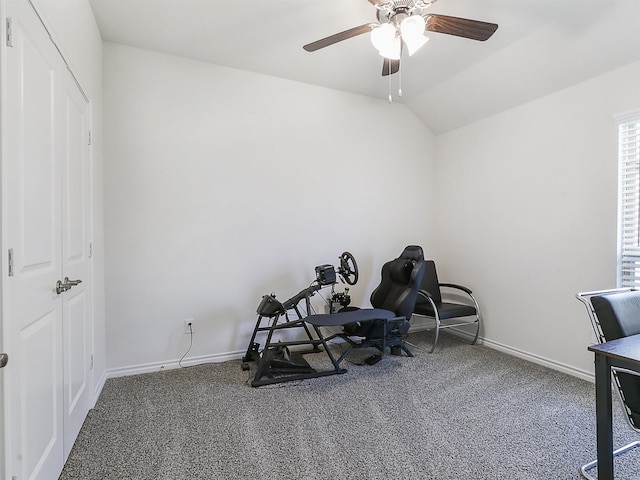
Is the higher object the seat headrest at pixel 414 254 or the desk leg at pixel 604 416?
the seat headrest at pixel 414 254

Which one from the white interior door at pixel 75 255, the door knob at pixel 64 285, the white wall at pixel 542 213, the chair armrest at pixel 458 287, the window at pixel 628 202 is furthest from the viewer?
the chair armrest at pixel 458 287

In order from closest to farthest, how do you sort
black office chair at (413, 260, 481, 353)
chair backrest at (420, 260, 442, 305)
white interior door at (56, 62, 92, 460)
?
1. white interior door at (56, 62, 92, 460)
2. black office chair at (413, 260, 481, 353)
3. chair backrest at (420, 260, 442, 305)

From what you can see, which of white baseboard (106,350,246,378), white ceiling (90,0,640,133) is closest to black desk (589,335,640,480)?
white ceiling (90,0,640,133)

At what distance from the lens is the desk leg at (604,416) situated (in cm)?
134

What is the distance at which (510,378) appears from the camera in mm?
2777

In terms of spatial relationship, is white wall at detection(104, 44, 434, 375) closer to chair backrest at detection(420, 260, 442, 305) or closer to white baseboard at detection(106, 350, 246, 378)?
white baseboard at detection(106, 350, 246, 378)

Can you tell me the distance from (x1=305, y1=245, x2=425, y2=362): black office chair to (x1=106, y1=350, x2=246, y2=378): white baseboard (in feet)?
3.26

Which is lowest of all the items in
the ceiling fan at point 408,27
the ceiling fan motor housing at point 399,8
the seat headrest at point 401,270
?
the seat headrest at point 401,270

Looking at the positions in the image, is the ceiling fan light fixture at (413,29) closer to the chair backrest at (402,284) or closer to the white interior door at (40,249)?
the white interior door at (40,249)

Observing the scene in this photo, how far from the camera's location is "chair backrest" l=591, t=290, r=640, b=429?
1450 mm

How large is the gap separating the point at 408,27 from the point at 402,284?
228 cm

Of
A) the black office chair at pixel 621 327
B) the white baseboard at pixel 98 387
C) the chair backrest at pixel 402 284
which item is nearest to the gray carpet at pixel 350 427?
the white baseboard at pixel 98 387

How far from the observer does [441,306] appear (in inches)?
143

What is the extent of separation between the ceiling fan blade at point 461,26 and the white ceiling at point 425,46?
414 mm
